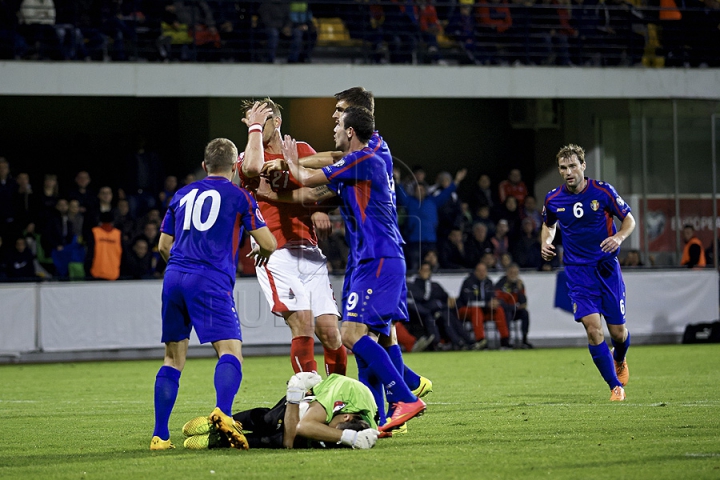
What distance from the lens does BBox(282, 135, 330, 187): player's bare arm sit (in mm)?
7250

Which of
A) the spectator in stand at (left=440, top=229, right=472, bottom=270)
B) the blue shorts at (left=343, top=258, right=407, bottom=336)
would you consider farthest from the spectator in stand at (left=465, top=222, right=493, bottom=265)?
the blue shorts at (left=343, top=258, right=407, bottom=336)

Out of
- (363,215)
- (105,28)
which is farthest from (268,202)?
(105,28)

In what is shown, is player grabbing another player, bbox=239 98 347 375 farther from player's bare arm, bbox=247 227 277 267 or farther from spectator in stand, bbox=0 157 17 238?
spectator in stand, bbox=0 157 17 238

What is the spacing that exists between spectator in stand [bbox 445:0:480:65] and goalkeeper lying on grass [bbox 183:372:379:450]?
50.7 feet

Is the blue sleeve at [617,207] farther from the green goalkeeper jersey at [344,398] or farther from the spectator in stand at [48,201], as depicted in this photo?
the spectator in stand at [48,201]

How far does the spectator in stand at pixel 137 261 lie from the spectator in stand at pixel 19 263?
1.53m

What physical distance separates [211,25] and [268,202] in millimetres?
12359

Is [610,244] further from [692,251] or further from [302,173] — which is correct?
[692,251]

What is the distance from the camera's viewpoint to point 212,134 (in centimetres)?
2141

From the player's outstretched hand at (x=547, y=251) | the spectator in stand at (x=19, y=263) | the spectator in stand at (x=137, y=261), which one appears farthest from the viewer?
the spectator in stand at (x=137, y=261)

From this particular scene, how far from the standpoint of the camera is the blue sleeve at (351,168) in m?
7.24

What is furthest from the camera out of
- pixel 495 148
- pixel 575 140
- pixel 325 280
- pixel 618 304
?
pixel 495 148

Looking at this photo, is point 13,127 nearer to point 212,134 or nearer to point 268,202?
point 212,134

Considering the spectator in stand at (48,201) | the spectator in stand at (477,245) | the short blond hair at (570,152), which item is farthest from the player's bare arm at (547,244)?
the spectator in stand at (48,201)
